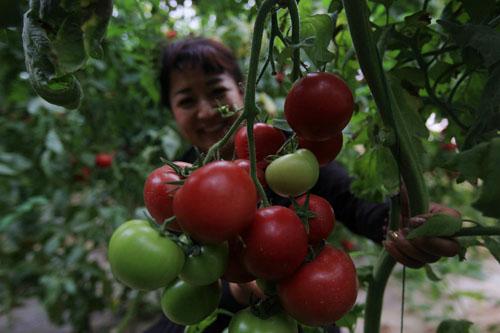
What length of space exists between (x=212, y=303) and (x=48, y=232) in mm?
1484

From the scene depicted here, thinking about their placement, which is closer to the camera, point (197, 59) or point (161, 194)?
point (161, 194)

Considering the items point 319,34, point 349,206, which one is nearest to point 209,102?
point 349,206

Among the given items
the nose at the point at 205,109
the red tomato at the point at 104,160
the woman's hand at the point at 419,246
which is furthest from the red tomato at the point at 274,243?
the red tomato at the point at 104,160

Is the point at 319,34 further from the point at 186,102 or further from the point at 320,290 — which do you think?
the point at 186,102

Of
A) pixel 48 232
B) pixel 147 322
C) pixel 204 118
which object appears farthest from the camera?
pixel 147 322

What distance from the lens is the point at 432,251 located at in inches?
14.6

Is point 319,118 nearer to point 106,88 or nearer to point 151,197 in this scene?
point 151,197

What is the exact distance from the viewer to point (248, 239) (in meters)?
0.32

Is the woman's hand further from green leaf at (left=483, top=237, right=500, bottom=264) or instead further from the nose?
the nose

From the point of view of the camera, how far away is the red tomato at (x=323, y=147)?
0.39 meters

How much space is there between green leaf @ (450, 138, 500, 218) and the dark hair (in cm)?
80

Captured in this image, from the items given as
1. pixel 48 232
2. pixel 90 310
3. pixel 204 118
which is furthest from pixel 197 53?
pixel 90 310

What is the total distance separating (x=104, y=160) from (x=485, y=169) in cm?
145

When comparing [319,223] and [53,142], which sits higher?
[319,223]
